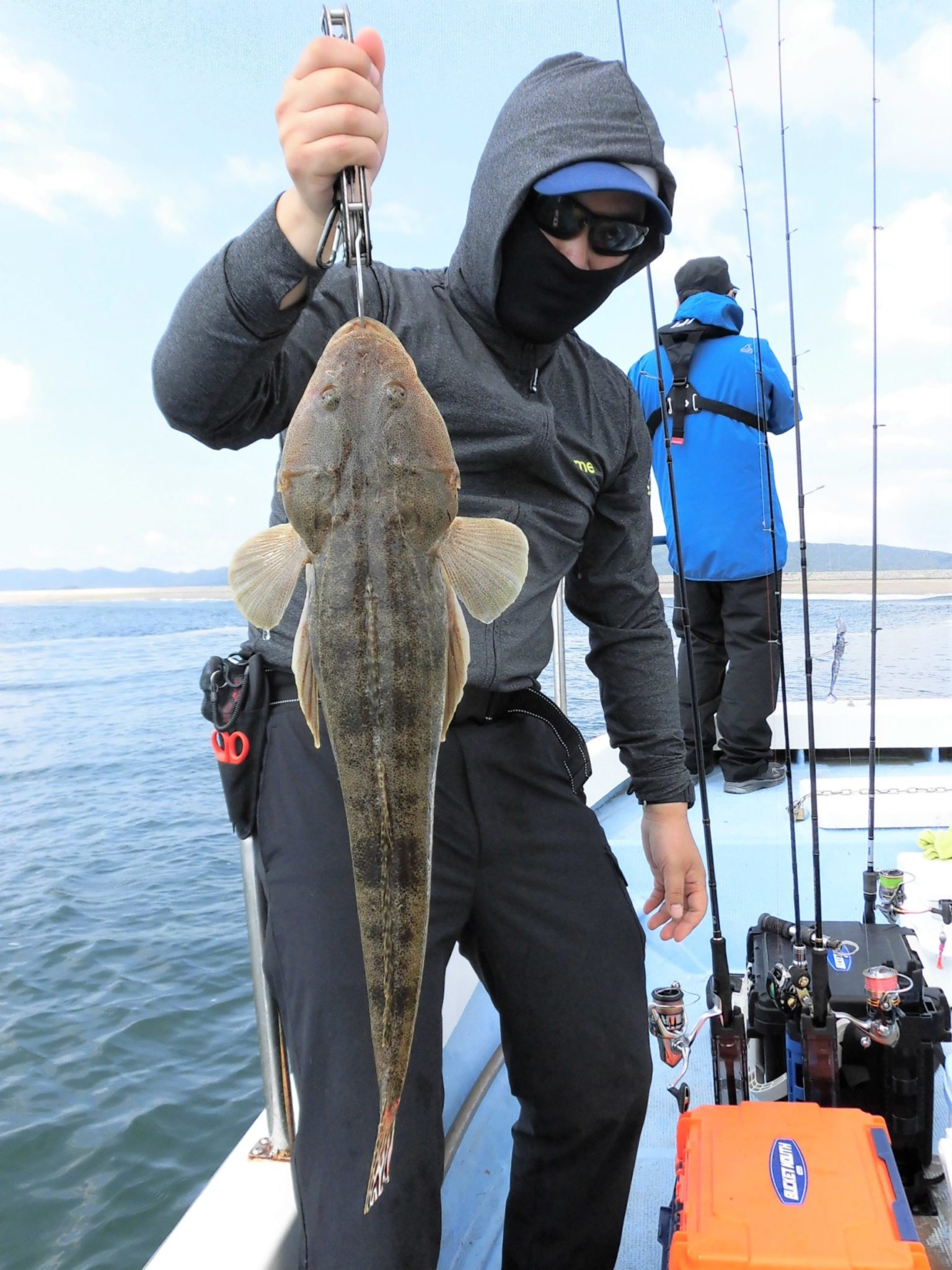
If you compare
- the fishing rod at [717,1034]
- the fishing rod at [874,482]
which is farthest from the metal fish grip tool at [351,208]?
the fishing rod at [874,482]

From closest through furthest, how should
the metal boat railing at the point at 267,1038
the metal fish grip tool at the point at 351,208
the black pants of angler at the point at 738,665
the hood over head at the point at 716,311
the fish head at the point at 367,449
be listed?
the metal fish grip tool at the point at 351,208 → the fish head at the point at 367,449 → the metal boat railing at the point at 267,1038 → the hood over head at the point at 716,311 → the black pants of angler at the point at 738,665

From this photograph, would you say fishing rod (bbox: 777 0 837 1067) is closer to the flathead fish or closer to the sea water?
the flathead fish

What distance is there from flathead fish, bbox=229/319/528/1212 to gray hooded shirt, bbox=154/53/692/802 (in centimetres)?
32

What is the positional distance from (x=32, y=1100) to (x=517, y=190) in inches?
264

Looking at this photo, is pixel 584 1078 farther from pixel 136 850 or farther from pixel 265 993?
pixel 136 850

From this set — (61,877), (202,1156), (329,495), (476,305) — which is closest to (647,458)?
(476,305)

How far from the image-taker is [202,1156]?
540 cm

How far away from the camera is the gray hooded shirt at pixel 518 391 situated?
1640mm

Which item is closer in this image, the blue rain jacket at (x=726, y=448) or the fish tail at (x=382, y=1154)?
the fish tail at (x=382, y=1154)

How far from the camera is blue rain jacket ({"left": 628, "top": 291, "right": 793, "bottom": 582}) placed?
587cm

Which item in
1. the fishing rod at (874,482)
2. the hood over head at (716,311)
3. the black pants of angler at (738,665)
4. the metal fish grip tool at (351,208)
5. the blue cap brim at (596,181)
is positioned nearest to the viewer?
the metal fish grip tool at (351,208)

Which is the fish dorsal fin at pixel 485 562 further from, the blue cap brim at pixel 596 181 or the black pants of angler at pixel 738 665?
the black pants of angler at pixel 738 665

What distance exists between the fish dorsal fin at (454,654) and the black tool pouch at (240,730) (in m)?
0.71

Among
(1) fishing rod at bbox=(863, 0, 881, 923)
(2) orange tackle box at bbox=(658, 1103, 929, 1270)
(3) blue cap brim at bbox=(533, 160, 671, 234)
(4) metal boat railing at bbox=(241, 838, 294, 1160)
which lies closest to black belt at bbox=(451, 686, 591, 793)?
(4) metal boat railing at bbox=(241, 838, 294, 1160)
